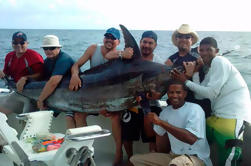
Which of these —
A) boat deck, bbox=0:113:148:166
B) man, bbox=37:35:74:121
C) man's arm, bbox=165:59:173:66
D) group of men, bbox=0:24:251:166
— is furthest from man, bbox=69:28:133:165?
man's arm, bbox=165:59:173:66

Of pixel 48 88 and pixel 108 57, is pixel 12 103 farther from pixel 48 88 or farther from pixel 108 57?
pixel 108 57

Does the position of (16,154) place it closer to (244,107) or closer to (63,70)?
(63,70)

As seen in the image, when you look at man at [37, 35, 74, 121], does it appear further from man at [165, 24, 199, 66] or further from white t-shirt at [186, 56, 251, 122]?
white t-shirt at [186, 56, 251, 122]

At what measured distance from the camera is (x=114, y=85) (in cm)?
294

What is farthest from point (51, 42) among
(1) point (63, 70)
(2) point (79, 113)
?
(2) point (79, 113)

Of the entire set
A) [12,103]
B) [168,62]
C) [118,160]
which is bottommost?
[118,160]

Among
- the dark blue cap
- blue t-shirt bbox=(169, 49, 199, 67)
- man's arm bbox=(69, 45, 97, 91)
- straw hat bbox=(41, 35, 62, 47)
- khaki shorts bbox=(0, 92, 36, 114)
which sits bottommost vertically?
khaki shorts bbox=(0, 92, 36, 114)

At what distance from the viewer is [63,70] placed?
3.19m

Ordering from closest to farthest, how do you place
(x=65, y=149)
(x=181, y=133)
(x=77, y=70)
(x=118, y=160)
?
(x=65, y=149) → (x=181, y=133) → (x=118, y=160) → (x=77, y=70)

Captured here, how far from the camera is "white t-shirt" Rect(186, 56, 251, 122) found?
2252mm

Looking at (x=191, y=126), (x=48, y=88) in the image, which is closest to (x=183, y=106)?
(x=191, y=126)

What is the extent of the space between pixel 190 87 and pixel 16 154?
132 cm

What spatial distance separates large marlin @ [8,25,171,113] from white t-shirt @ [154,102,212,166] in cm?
37

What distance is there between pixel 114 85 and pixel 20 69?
128cm
